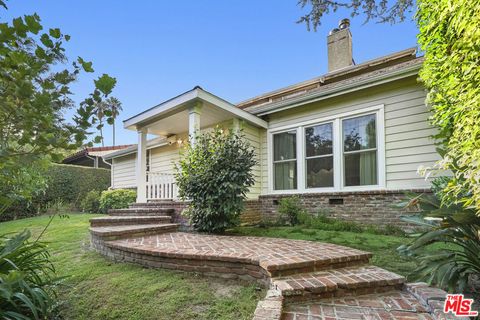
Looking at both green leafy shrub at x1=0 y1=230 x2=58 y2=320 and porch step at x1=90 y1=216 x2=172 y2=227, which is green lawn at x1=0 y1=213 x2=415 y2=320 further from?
porch step at x1=90 y1=216 x2=172 y2=227

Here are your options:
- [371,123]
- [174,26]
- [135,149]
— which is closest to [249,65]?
[174,26]

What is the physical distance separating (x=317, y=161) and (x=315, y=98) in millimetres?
1597

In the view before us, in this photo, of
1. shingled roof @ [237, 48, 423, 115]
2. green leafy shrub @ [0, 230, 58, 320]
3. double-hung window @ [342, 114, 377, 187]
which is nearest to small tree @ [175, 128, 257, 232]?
shingled roof @ [237, 48, 423, 115]

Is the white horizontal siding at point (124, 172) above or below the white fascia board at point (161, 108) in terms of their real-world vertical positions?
below

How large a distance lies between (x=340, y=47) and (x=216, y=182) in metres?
9.04

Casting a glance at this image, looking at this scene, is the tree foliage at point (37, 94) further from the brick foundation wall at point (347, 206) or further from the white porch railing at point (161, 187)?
the white porch railing at point (161, 187)

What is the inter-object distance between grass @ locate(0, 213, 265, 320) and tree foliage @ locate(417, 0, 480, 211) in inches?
78.0

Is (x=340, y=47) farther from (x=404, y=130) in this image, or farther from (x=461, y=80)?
(x=461, y=80)

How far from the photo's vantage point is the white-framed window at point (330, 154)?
19.5ft

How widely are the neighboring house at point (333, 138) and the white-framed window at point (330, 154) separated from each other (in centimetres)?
2

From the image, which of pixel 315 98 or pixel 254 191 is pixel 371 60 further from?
pixel 254 191

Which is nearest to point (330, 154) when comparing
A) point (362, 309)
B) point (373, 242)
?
point (373, 242)

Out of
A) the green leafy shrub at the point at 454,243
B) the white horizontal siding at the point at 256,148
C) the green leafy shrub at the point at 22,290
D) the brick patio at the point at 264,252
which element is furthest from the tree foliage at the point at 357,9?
the green leafy shrub at the point at 22,290

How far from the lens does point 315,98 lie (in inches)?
258
